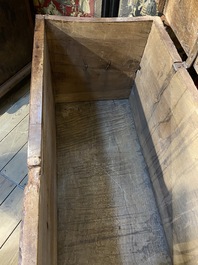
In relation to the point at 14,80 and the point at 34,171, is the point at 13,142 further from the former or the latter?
the point at 34,171

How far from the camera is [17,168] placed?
3.45ft

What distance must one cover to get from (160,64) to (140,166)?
0.36m

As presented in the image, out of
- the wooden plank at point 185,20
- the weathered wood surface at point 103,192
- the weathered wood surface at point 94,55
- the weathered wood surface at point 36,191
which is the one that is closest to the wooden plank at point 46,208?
the weathered wood surface at point 36,191

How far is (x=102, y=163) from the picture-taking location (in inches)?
34.2

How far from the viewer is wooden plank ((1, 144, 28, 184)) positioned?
1025 mm

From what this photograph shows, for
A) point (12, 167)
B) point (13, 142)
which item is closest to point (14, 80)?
point (13, 142)

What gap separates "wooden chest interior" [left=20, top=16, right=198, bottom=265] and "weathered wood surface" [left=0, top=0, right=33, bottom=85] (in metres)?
0.38

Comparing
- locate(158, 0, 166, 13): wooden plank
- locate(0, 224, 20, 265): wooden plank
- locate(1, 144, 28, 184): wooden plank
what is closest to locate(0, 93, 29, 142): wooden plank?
locate(1, 144, 28, 184): wooden plank

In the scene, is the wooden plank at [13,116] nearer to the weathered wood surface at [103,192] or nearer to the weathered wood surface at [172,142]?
the weathered wood surface at [103,192]

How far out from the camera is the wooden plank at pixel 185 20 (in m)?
0.64

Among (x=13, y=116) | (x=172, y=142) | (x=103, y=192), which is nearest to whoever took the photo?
(x=172, y=142)

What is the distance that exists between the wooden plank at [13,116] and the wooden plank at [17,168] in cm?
14

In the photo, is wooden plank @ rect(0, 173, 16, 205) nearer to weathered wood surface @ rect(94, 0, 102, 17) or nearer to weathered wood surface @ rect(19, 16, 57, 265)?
weathered wood surface @ rect(19, 16, 57, 265)

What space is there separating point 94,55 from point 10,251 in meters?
0.77
